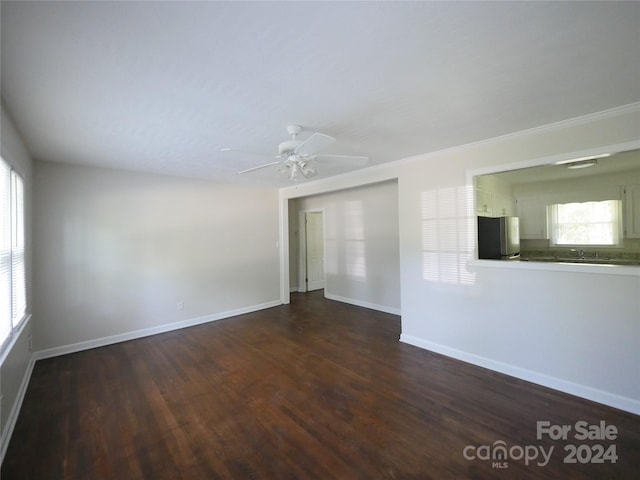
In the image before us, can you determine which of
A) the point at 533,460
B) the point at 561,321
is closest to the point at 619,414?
the point at 561,321

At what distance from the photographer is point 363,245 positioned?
5414 millimetres

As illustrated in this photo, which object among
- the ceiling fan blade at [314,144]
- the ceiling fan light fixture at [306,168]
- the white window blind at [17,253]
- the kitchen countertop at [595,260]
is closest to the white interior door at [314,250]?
the ceiling fan light fixture at [306,168]

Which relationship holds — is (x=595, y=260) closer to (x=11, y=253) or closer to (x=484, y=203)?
(x=484, y=203)

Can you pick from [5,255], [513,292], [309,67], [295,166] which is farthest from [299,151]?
[513,292]

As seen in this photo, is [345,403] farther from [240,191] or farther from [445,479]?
[240,191]

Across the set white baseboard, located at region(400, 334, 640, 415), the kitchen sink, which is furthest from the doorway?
the kitchen sink

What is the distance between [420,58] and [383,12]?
413 mm

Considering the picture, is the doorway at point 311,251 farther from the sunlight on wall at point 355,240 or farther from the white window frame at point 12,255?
the white window frame at point 12,255

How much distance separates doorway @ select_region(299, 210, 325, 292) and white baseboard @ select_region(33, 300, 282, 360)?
6.21 ft

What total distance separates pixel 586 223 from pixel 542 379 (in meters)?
3.31

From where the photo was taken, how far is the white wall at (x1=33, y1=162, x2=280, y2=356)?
340 centimetres

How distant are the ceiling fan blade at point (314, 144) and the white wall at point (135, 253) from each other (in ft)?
9.80

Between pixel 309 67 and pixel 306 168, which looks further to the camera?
pixel 306 168

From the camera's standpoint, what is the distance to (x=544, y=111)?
217 centimetres
